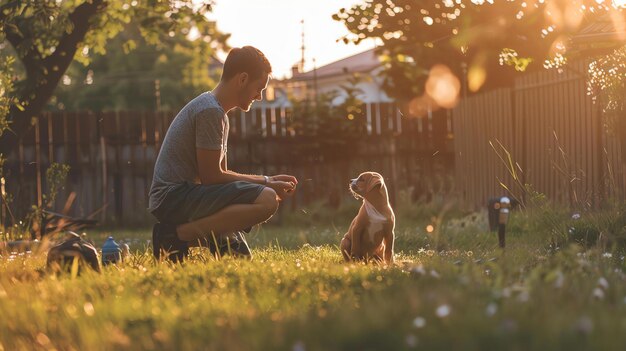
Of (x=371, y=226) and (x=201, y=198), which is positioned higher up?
(x=201, y=198)

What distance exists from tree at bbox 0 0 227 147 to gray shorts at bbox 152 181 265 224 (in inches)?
232

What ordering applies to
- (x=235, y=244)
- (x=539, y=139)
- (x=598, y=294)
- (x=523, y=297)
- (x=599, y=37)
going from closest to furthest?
(x=523, y=297), (x=598, y=294), (x=235, y=244), (x=599, y=37), (x=539, y=139)

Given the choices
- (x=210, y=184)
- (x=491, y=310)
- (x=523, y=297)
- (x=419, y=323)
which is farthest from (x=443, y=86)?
(x=419, y=323)

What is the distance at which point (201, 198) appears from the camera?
6.89 meters

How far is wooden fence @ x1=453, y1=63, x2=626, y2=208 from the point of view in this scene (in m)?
12.0

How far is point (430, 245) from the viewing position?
9672 mm

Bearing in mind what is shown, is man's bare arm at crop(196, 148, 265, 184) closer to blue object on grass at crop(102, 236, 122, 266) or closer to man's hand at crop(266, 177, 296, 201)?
man's hand at crop(266, 177, 296, 201)

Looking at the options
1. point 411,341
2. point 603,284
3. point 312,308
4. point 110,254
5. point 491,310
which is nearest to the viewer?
point 411,341

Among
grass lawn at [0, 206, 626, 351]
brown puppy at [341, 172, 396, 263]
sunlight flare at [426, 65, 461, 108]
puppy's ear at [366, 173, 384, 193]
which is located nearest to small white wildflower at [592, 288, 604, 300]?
grass lawn at [0, 206, 626, 351]

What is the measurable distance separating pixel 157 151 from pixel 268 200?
1023 cm

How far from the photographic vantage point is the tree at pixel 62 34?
506 inches

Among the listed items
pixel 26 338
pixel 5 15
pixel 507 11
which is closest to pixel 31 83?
pixel 5 15

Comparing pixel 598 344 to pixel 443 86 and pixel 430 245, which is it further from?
pixel 443 86

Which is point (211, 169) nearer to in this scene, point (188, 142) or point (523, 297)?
point (188, 142)
